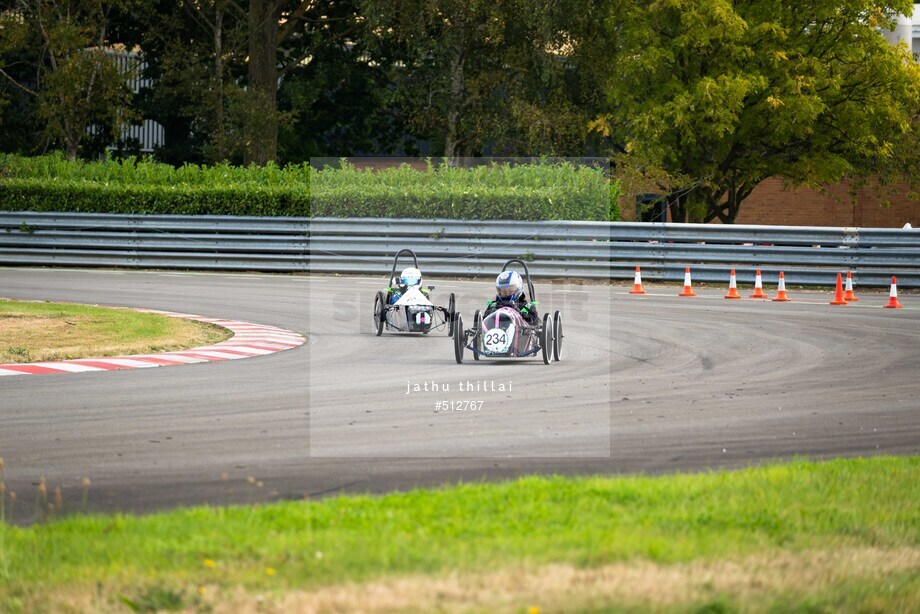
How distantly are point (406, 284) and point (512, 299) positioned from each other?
3.25m

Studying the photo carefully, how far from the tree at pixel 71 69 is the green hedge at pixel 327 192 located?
7107 millimetres

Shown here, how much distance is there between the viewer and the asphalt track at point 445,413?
8047 mm

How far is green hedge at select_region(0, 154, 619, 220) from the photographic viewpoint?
27.6 meters

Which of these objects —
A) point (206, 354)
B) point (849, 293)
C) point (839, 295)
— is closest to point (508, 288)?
point (206, 354)

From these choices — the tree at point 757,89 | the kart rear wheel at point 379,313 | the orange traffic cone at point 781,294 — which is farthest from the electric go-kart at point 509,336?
the tree at point 757,89

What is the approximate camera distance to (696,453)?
8789 millimetres

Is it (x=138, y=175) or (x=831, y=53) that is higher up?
(x=831, y=53)

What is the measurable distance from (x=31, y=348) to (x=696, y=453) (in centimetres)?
828

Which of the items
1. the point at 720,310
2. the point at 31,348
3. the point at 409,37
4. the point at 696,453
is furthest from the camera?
the point at 409,37

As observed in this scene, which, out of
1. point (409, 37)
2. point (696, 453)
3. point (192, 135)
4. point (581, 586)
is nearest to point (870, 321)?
point (696, 453)

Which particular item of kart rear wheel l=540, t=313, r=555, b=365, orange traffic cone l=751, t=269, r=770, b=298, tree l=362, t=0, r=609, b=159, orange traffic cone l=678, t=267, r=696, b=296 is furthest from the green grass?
tree l=362, t=0, r=609, b=159

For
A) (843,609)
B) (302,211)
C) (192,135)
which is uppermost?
(192,135)

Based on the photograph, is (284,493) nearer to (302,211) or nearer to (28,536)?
(28,536)

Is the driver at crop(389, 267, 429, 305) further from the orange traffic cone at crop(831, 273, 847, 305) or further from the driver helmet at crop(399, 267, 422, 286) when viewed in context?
the orange traffic cone at crop(831, 273, 847, 305)
